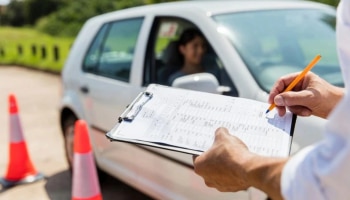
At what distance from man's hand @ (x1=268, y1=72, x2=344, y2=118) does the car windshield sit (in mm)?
1195

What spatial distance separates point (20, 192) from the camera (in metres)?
4.87

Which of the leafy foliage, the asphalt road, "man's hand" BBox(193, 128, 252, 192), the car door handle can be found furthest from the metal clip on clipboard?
the leafy foliage

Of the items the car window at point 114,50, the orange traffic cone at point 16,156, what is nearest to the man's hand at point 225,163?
the car window at point 114,50

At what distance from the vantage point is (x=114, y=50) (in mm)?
4703

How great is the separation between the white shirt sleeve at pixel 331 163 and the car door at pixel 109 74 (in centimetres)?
265

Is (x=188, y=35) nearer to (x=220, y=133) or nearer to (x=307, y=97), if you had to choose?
(x=307, y=97)

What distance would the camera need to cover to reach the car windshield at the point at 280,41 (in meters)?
3.27

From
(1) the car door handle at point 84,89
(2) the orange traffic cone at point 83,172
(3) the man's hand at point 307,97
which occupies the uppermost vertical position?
(3) the man's hand at point 307,97

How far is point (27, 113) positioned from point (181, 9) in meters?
5.68

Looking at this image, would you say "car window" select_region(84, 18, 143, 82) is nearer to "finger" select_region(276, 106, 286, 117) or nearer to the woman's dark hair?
the woman's dark hair

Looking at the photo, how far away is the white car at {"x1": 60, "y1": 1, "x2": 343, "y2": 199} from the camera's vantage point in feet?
10.3

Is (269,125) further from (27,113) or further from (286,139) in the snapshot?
(27,113)

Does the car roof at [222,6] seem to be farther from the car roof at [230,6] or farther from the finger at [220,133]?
the finger at [220,133]

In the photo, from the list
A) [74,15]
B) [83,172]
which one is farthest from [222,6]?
[74,15]
